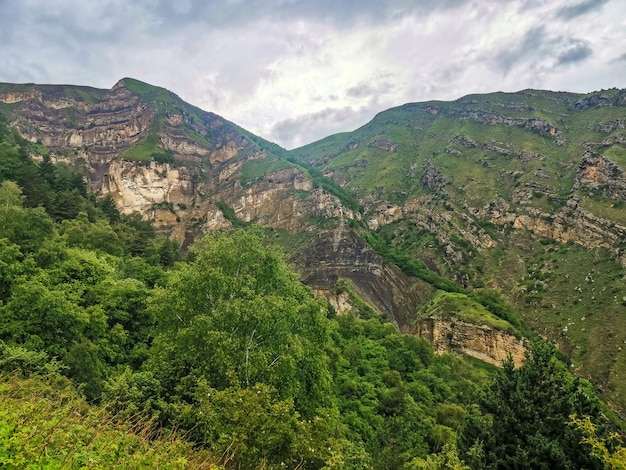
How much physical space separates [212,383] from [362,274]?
334 ft

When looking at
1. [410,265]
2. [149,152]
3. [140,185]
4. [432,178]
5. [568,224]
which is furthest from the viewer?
[149,152]

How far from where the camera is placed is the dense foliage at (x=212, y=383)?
9.73 m

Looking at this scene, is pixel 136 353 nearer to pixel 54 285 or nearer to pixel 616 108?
pixel 54 285

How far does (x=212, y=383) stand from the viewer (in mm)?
15203

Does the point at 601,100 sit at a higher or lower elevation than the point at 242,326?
higher

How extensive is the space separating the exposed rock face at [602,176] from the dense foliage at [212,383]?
115 m

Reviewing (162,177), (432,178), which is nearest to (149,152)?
(162,177)

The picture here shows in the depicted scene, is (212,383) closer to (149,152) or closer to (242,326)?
(242,326)

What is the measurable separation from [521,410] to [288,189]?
14620 centimetres

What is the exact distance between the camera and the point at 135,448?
9070 millimetres

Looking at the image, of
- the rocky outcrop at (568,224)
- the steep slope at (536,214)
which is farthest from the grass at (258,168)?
the rocky outcrop at (568,224)

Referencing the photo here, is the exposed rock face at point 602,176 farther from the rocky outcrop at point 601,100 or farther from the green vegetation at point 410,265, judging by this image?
the rocky outcrop at point 601,100

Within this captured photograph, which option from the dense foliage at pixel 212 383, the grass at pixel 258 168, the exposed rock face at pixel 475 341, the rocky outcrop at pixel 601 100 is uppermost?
the rocky outcrop at pixel 601 100

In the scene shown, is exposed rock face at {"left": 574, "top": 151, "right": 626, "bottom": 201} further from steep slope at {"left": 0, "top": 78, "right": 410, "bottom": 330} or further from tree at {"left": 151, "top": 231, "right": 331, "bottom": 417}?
tree at {"left": 151, "top": 231, "right": 331, "bottom": 417}
